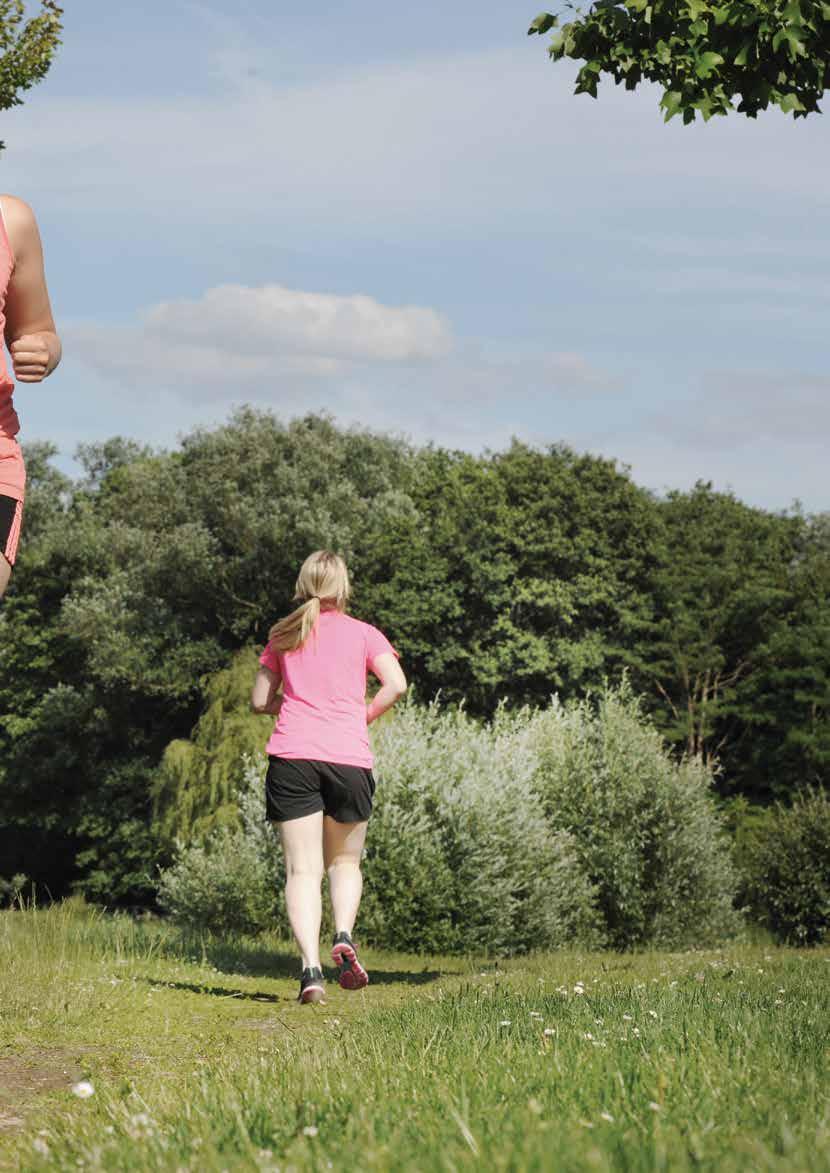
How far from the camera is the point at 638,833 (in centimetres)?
1873

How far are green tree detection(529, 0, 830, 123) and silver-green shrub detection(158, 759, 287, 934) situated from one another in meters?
10.8

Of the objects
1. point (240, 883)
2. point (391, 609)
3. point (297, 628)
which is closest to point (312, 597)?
point (297, 628)

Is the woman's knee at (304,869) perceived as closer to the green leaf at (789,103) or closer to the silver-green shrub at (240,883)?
the green leaf at (789,103)

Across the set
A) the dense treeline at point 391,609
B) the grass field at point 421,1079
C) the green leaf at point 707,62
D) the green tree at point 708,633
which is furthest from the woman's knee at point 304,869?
the green tree at point 708,633

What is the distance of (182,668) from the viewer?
123 feet

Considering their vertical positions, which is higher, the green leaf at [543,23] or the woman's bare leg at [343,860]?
the green leaf at [543,23]

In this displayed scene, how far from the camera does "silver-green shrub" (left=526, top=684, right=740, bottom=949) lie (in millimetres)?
18781

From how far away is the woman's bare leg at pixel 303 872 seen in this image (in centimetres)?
767

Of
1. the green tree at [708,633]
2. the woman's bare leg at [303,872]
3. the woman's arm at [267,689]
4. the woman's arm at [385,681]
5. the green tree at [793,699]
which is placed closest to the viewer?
the woman's bare leg at [303,872]

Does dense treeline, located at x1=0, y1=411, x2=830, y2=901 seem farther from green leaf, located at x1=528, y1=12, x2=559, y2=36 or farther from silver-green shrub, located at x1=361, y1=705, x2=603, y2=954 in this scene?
green leaf, located at x1=528, y1=12, x2=559, y2=36

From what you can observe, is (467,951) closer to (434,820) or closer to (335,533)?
(434,820)

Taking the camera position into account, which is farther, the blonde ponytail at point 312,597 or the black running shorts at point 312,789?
the blonde ponytail at point 312,597

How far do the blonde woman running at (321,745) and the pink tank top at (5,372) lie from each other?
372 centimetres

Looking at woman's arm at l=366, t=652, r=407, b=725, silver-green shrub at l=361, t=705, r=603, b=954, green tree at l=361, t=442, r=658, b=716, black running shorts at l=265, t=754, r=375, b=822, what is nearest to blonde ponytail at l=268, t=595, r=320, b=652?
woman's arm at l=366, t=652, r=407, b=725
